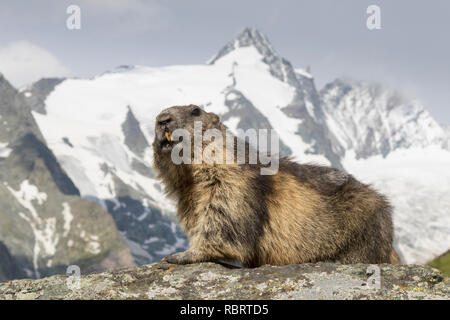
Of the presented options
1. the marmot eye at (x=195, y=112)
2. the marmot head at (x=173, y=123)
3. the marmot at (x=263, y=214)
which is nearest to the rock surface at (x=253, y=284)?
the marmot at (x=263, y=214)

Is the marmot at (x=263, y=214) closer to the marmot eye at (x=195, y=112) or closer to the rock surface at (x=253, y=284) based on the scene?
the marmot eye at (x=195, y=112)

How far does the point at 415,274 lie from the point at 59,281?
6.54 metres

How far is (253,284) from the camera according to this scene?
8438 mm

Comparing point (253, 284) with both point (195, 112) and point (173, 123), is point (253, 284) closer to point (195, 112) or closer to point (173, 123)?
point (173, 123)

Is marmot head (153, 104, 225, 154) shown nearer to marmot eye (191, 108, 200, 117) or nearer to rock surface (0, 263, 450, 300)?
marmot eye (191, 108, 200, 117)

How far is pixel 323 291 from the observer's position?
787 cm

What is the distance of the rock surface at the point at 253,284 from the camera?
7887 mm

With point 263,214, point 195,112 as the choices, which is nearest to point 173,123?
point 195,112

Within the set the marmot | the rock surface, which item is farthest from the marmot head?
the rock surface

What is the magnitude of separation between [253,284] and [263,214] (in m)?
2.68

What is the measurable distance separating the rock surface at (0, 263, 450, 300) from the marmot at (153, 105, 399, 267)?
1351 mm

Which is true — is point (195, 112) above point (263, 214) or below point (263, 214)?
above
